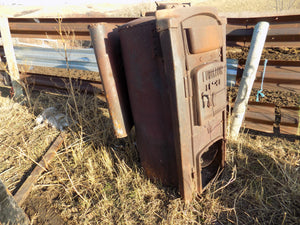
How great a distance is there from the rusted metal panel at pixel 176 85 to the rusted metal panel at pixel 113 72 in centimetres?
13

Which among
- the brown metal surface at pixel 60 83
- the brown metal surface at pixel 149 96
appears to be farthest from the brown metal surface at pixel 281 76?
the brown metal surface at pixel 60 83

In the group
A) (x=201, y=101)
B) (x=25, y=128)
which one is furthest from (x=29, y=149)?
(x=201, y=101)

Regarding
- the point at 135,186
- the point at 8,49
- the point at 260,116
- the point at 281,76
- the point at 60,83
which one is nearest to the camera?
the point at 135,186

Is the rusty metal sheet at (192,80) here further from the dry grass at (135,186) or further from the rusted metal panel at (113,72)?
the rusted metal panel at (113,72)

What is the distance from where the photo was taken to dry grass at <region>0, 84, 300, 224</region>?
2029 millimetres

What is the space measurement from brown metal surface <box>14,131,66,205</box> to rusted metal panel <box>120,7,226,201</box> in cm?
137

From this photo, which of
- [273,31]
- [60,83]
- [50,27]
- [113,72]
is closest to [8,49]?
[50,27]

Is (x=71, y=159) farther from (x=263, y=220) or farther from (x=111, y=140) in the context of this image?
(x=263, y=220)

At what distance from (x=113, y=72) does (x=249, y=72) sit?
189cm

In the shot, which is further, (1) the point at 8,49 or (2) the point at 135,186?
(1) the point at 8,49

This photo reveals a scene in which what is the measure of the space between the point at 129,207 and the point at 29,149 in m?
1.81

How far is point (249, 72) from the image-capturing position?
2793 mm

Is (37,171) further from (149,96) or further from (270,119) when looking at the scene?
(270,119)

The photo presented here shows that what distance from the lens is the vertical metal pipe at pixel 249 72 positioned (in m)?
2.61
